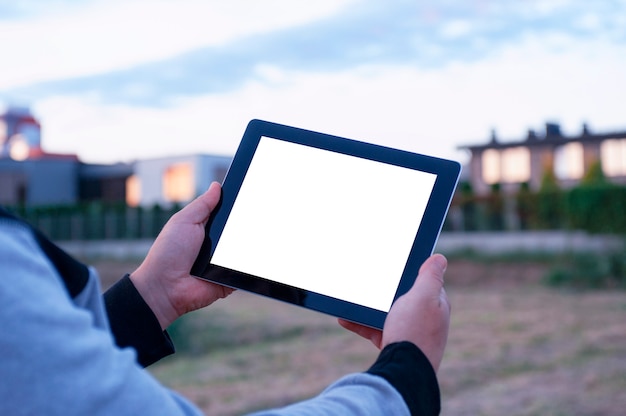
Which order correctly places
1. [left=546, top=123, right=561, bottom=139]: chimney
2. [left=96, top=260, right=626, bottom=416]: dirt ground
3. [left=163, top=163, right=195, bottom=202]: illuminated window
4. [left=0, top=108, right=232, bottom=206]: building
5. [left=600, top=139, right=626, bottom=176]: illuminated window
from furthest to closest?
[left=163, top=163, right=195, bottom=202]: illuminated window < [left=0, top=108, right=232, bottom=206]: building < [left=546, top=123, right=561, bottom=139]: chimney < [left=600, top=139, right=626, bottom=176]: illuminated window < [left=96, top=260, right=626, bottom=416]: dirt ground

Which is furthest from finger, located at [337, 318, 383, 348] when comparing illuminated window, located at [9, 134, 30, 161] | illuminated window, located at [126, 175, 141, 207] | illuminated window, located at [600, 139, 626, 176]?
illuminated window, located at [9, 134, 30, 161]

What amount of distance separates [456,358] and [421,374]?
21.1ft

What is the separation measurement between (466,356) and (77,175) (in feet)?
93.7

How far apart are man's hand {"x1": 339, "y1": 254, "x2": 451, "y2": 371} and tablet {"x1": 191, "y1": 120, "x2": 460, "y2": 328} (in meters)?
0.06

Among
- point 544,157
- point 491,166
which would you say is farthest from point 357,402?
point 491,166

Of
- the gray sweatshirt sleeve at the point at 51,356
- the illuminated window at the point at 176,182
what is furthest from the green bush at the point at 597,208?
the illuminated window at the point at 176,182

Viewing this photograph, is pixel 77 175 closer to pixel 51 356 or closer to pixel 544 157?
pixel 544 157

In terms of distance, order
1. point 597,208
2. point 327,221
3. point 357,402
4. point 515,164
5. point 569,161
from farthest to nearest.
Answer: point 515,164, point 569,161, point 597,208, point 327,221, point 357,402

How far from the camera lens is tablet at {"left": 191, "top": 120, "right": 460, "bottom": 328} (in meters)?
1.24

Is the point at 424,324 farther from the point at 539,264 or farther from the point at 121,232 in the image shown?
the point at 121,232

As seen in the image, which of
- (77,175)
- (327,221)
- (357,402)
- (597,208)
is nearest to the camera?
(357,402)

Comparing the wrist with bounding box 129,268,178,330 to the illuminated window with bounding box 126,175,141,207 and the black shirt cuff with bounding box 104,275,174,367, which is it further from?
the illuminated window with bounding box 126,175,141,207

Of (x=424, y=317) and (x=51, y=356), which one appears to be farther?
(x=424, y=317)

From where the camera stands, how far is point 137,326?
140 cm
